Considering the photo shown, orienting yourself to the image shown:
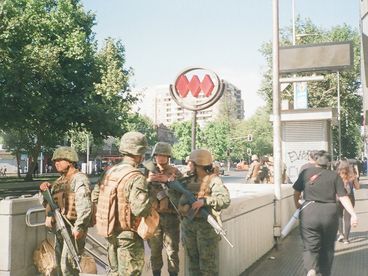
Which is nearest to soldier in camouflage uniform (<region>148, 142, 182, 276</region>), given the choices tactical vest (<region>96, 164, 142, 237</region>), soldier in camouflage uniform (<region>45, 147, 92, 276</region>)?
soldier in camouflage uniform (<region>45, 147, 92, 276</region>)

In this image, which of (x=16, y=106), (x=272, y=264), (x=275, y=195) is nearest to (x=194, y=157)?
(x=272, y=264)

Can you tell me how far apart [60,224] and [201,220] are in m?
1.47

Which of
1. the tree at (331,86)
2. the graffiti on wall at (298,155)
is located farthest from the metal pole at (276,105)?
the tree at (331,86)

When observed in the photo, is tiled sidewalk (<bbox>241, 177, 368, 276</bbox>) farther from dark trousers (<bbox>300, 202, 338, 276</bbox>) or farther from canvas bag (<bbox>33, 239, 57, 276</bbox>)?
canvas bag (<bbox>33, 239, 57, 276</bbox>)

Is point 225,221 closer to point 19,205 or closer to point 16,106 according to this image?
point 19,205

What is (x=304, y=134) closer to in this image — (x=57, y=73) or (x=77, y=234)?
(x=57, y=73)

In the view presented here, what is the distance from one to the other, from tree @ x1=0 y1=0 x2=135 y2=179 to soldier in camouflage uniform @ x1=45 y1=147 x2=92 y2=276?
56.9 ft

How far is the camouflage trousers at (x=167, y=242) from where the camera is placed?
5344 mm

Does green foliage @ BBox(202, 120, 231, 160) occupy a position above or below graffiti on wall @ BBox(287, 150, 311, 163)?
above

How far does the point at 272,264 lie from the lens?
7367mm

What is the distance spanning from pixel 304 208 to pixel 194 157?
178 cm

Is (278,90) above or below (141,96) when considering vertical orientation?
below

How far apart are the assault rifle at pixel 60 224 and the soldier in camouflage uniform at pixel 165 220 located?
992 millimetres

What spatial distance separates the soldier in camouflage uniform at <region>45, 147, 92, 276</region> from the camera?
15.4 feet
